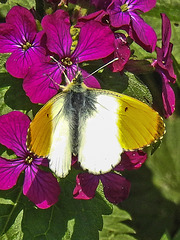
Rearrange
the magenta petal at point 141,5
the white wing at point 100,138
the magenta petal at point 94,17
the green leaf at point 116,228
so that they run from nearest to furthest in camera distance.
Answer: the white wing at point 100,138
the magenta petal at point 94,17
the magenta petal at point 141,5
the green leaf at point 116,228

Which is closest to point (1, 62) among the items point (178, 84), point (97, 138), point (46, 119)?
point (46, 119)

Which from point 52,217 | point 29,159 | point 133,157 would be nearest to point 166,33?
point 133,157

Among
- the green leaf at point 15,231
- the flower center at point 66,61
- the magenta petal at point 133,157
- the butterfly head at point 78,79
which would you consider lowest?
the green leaf at point 15,231

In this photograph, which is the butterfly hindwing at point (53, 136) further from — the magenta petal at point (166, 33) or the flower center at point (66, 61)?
the magenta petal at point (166, 33)

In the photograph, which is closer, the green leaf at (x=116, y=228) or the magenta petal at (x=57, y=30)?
the magenta petal at (x=57, y=30)

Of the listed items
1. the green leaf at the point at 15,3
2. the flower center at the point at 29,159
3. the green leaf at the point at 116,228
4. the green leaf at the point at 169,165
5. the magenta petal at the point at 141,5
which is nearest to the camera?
the flower center at the point at 29,159

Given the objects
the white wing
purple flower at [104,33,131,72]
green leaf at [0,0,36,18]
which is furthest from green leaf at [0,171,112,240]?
green leaf at [0,0,36,18]

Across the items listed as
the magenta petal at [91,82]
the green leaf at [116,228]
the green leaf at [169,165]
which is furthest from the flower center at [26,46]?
the green leaf at [169,165]

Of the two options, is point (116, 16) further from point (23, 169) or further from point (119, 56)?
point (23, 169)
